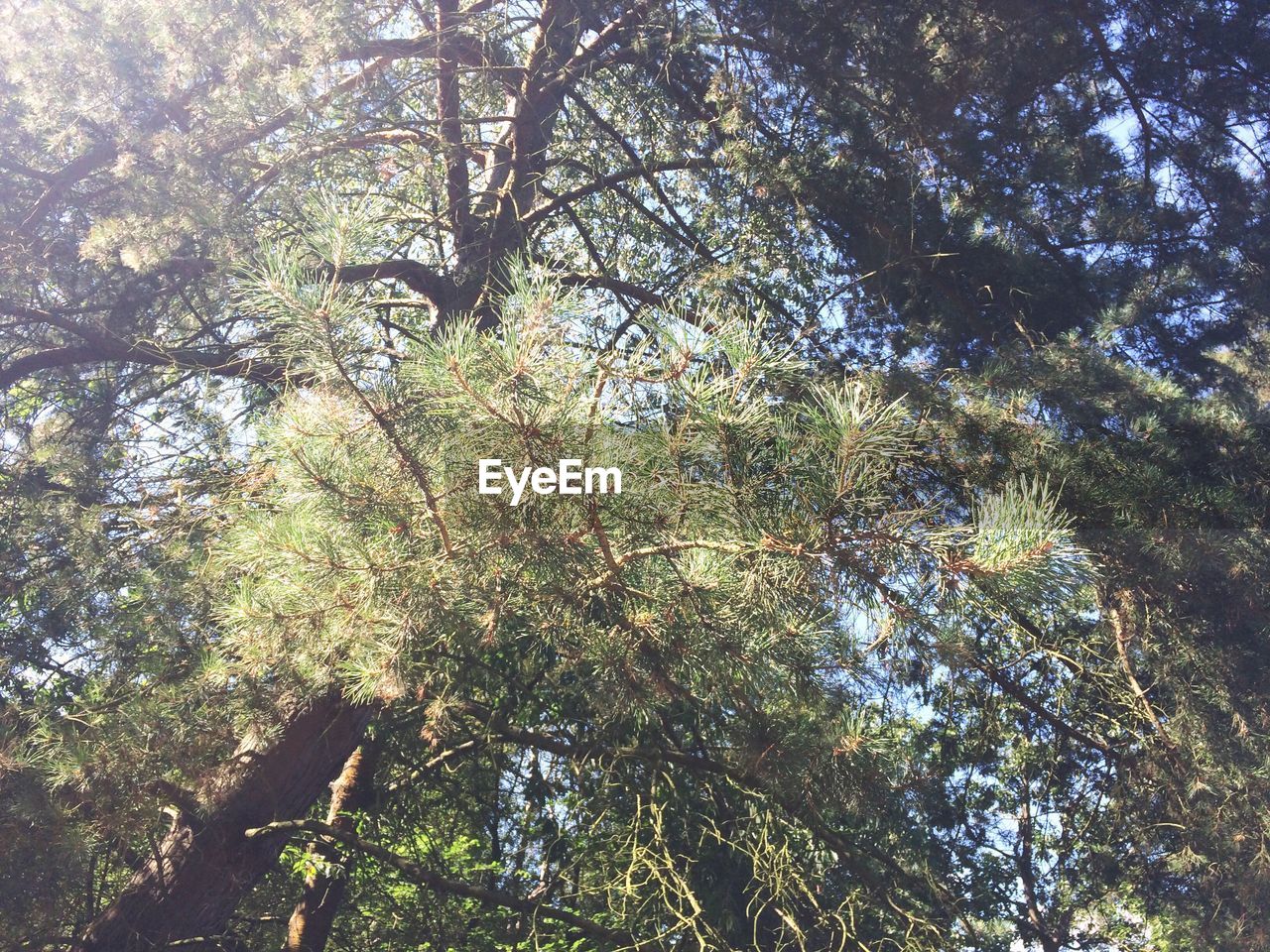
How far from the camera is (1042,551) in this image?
71.8 inches

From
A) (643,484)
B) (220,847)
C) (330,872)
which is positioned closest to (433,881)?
(330,872)

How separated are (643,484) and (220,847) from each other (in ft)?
7.00

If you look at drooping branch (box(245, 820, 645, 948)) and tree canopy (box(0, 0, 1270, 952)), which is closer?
tree canopy (box(0, 0, 1270, 952))

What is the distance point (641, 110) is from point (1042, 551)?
384 cm

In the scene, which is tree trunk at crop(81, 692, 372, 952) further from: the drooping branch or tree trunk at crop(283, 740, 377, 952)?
tree trunk at crop(283, 740, 377, 952)

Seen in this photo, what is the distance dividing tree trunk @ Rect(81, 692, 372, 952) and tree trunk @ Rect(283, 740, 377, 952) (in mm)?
221

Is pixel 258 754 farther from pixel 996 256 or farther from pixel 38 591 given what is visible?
pixel 996 256

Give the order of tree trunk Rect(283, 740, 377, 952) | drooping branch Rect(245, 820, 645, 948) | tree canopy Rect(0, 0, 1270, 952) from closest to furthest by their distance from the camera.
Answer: tree canopy Rect(0, 0, 1270, 952), drooping branch Rect(245, 820, 645, 948), tree trunk Rect(283, 740, 377, 952)

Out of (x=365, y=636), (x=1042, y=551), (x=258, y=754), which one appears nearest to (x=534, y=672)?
(x=258, y=754)

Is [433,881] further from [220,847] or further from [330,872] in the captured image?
[220,847]

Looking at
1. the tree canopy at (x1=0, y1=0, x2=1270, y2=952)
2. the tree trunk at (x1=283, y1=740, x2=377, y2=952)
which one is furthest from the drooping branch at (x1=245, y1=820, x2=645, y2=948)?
the tree trunk at (x1=283, y1=740, x2=377, y2=952)

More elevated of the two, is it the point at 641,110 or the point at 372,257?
the point at 641,110

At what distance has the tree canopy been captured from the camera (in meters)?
2.42

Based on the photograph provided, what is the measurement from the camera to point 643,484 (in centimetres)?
243
